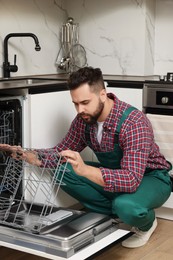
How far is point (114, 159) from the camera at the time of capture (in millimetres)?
2488

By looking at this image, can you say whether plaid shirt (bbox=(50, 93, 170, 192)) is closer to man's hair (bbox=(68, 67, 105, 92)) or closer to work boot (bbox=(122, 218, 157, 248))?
man's hair (bbox=(68, 67, 105, 92))

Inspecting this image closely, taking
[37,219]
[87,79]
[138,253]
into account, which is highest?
[87,79]

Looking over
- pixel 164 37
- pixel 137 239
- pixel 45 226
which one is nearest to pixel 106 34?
pixel 164 37

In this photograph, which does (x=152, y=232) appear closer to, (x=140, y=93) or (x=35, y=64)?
(x=140, y=93)

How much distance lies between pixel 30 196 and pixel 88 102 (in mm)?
626

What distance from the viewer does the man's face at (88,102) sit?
2254mm

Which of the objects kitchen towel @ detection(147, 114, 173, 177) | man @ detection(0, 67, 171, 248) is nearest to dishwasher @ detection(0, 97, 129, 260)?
man @ detection(0, 67, 171, 248)

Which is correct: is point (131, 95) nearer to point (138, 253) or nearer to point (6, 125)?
point (6, 125)

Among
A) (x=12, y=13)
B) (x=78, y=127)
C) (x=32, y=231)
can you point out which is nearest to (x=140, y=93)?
(x=78, y=127)

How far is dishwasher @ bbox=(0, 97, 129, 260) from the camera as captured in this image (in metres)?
1.97

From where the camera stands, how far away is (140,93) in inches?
116

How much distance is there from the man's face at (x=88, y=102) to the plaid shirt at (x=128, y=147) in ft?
0.27

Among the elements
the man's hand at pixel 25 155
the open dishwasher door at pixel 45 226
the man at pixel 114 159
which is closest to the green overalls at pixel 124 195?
the man at pixel 114 159

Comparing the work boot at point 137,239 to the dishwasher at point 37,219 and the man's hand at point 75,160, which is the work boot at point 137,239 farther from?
the man's hand at point 75,160
